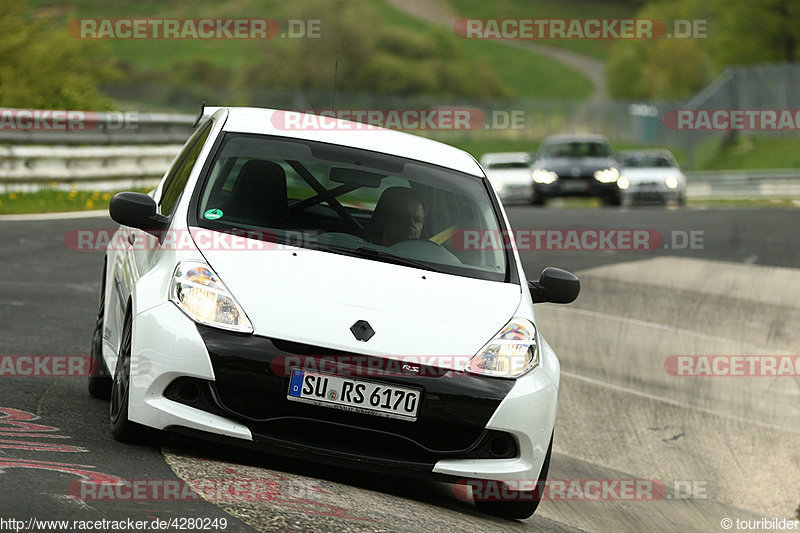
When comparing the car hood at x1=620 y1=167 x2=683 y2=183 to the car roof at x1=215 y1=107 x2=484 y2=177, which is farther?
the car hood at x1=620 y1=167 x2=683 y2=183

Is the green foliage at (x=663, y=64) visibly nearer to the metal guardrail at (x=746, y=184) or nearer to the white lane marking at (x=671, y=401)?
the metal guardrail at (x=746, y=184)

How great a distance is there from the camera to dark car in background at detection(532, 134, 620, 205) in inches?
1209

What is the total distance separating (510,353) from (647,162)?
28869mm

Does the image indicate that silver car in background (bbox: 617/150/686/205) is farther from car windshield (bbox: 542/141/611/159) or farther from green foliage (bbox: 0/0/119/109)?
green foliage (bbox: 0/0/119/109)

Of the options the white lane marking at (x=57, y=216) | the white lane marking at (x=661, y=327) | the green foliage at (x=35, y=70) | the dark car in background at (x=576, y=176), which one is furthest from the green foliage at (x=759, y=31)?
the white lane marking at (x=661, y=327)

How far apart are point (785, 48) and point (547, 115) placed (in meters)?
13.7

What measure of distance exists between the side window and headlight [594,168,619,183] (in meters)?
24.3

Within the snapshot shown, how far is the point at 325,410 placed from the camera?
214 inches

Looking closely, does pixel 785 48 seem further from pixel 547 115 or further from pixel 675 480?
pixel 675 480

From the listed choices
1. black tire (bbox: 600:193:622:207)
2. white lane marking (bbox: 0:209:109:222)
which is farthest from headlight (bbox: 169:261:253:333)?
black tire (bbox: 600:193:622:207)

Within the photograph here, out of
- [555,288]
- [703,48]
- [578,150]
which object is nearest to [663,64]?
[703,48]

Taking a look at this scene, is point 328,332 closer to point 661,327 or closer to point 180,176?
point 180,176

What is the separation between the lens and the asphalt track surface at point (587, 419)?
512cm

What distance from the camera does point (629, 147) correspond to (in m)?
77.4
